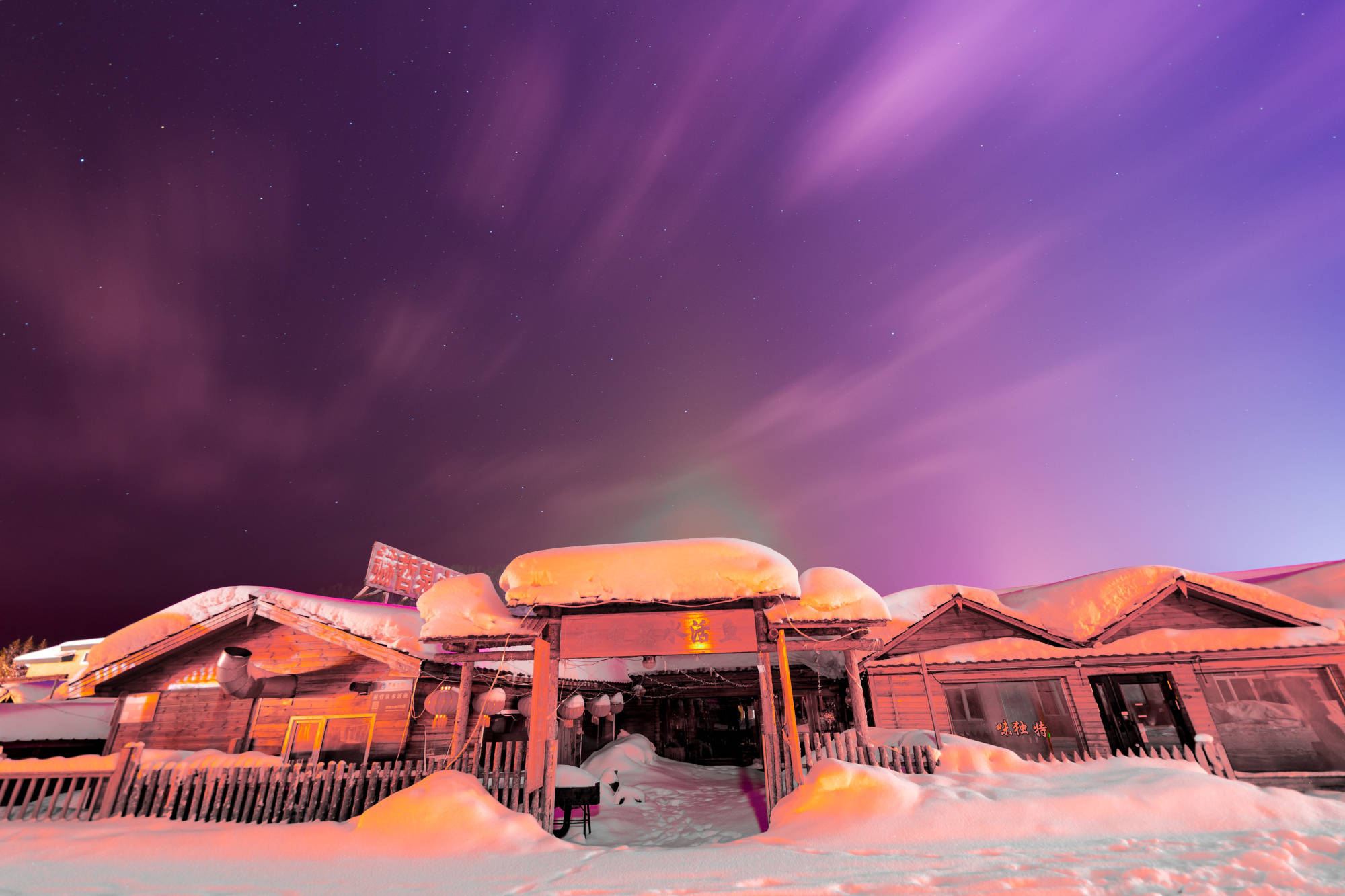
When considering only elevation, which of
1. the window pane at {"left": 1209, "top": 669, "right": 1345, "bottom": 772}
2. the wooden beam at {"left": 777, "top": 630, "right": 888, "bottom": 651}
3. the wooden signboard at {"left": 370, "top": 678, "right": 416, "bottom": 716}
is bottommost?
the window pane at {"left": 1209, "top": 669, "right": 1345, "bottom": 772}

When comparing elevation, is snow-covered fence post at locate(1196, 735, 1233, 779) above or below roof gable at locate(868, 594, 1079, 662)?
below

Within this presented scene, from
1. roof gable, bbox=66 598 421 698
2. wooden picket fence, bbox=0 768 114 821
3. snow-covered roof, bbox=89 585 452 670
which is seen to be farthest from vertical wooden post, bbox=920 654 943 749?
wooden picket fence, bbox=0 768 114 821

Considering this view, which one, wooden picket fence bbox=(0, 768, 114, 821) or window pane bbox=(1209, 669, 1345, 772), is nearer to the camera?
wooden picket fence bbox=(0, 768, 114, 821)

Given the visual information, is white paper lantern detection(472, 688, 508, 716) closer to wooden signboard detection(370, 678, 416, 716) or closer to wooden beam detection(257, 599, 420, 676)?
wooden beam detection(257, 599, 420, 676)

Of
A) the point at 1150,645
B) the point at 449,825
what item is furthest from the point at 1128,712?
the point at 449,825

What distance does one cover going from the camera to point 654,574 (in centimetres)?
870

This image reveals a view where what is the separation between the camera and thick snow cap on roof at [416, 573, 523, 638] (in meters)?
9.42

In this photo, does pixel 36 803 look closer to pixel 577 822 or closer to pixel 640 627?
pixel 577 822

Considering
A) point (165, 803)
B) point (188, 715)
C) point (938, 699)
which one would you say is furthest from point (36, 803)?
point (938, 699)

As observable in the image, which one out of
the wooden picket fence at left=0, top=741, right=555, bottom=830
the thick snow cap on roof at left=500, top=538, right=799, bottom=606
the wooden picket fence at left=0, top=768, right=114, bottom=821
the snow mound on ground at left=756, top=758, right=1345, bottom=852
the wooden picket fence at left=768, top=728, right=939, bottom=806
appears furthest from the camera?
the wooden picket fence at left=0, top=741, right=555, bottom=830

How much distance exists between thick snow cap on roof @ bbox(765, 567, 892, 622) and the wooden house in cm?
691

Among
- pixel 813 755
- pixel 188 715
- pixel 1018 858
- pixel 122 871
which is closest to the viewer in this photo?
pixel 1018 858

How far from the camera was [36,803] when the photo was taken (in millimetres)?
8852

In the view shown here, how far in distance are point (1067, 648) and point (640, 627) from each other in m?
13.1
